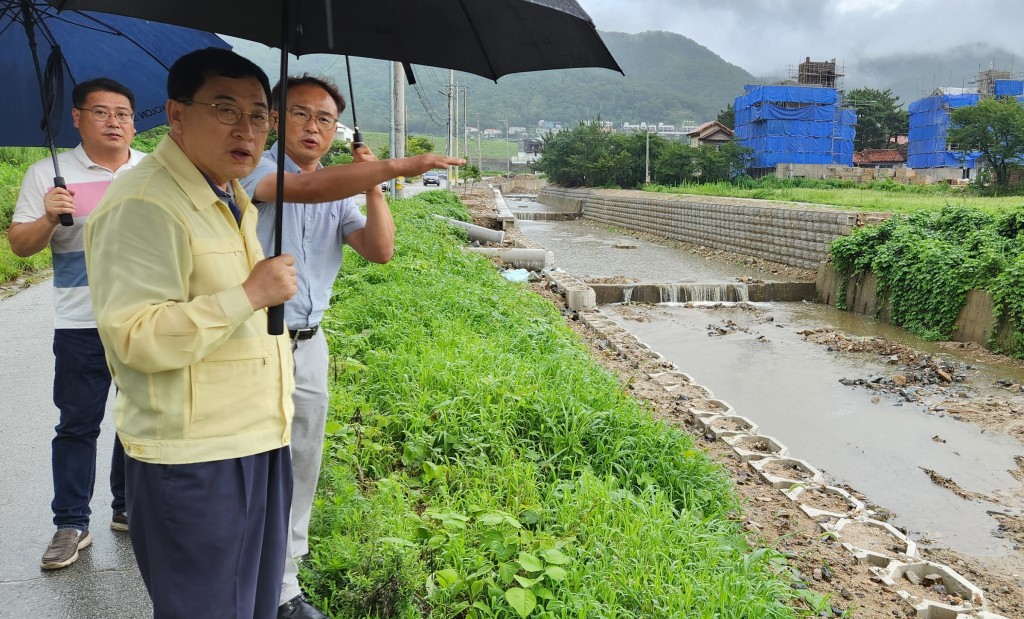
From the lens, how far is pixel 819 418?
9.24 metres

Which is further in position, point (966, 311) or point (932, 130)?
point (932, 130)

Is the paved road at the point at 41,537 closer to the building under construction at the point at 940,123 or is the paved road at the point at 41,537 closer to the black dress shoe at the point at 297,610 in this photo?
the black dress shoe at the point at 297,610

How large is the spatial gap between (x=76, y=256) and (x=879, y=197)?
27060 millimetres

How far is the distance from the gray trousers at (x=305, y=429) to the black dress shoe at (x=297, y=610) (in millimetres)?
38

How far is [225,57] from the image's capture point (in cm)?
182

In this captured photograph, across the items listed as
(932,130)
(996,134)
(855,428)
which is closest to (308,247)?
(855,428)

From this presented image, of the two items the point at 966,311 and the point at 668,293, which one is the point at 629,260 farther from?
the point at 966,311

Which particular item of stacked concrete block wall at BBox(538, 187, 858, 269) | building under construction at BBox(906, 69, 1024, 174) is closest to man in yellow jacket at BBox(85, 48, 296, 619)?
stacked concrete block wall at BBox(538, 187, 858, 269)

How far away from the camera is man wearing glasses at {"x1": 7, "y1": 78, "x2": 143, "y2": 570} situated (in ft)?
9.77

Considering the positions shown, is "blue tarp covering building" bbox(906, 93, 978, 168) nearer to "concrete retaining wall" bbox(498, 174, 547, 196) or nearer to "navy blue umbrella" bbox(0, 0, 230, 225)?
"concrete retaining wall" bbox(498, 174, 547, 196)

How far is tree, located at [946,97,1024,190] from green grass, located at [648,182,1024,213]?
2863 millimetres

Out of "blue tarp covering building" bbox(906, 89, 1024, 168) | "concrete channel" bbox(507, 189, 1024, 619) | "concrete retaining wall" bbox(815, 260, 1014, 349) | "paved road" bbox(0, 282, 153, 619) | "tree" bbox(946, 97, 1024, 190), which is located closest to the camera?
"paved road" bbox(0, 282, 153, 619)

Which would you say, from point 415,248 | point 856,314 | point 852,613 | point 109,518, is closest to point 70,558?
point 109,518

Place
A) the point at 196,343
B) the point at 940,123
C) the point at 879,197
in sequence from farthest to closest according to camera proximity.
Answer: the point at 940,123
the point at 879,197
the point at 196,343
